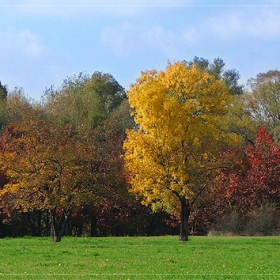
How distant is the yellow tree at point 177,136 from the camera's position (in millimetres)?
35875

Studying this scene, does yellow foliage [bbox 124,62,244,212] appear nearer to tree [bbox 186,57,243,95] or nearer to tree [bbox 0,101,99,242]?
tree [bbox 0,101,99,242]

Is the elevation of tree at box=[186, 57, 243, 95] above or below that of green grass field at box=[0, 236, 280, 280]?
above

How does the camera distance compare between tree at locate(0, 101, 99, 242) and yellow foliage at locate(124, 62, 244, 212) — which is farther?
yellow foliage at locate(124, 62, 244, 212)

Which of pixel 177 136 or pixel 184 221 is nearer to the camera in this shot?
pixel 177 136

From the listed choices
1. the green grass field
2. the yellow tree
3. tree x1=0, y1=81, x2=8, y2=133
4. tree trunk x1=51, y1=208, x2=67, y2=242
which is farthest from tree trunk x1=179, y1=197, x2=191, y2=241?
tree x1=0, y1=81, x2=8, y2=133

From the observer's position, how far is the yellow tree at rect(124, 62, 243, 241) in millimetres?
35875

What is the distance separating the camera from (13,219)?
170ft

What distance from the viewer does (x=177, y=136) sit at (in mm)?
35969

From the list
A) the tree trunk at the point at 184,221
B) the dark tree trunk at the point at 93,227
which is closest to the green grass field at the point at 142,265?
the tree trunk at the point at 184,221

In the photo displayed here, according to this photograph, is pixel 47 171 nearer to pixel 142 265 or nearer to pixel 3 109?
pixel 142 265

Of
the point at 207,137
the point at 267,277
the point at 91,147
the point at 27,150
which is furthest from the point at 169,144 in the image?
the point at 267,277

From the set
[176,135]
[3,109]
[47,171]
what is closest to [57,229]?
[47,171]

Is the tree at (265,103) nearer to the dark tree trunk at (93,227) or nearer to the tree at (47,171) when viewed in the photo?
the dark tree trunk at (93,227)

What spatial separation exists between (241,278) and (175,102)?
68.0ft
